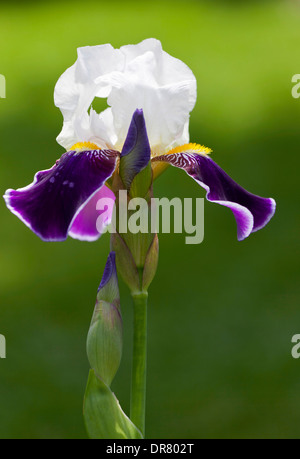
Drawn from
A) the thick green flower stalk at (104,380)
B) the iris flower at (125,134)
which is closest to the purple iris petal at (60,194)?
the iris flower at (125,134)

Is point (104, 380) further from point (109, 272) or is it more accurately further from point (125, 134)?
point (125, 134)

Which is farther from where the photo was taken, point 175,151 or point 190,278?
point 190,278

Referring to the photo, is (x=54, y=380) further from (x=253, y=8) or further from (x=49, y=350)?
(x=253, y=8)

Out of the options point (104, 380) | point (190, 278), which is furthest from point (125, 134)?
point (190, 278)

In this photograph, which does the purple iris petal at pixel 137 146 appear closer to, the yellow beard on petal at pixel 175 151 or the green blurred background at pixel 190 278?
the yellow beard on petal at pixel 175 151

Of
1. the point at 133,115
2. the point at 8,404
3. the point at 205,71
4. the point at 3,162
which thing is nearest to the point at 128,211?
the point at 133,115

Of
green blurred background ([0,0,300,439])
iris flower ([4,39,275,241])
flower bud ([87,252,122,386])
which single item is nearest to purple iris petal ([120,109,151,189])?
iris flower ([4,39,275,241])

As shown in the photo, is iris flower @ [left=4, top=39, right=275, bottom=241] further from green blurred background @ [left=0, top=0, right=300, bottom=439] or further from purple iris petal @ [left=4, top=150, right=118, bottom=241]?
green blurred background @ [left=0, top=0, right=300, bottom=439]
